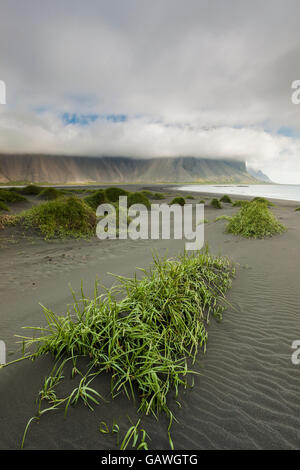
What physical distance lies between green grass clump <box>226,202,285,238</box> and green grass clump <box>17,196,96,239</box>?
7.27m

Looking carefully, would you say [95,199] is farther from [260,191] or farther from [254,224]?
[260,191]

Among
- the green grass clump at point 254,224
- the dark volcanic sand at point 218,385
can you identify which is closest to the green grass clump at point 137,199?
the green grass clump at point 254,224

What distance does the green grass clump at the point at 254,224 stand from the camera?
9.73 m

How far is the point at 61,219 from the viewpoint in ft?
32.8

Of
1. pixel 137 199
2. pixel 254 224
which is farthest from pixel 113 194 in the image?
pixel 254 224

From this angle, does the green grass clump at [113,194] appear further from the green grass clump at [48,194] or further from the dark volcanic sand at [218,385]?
the dark volcanic sand at [218,385]

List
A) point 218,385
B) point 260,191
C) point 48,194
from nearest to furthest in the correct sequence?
point 218,385 < point 48,194 < point 260,191

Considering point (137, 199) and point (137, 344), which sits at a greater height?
point (137, 199)

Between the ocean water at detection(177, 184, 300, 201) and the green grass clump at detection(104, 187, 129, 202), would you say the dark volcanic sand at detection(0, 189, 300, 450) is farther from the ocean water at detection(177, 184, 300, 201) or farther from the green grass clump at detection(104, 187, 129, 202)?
the ocean water at detection(177, 184, 300, 201)

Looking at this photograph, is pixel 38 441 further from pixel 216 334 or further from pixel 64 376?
pixel 216 334

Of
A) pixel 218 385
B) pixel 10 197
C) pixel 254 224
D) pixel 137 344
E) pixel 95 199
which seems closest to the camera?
pixel 218 385

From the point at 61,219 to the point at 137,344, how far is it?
876 centimetres

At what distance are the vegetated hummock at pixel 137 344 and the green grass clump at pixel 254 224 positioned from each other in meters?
7.27
